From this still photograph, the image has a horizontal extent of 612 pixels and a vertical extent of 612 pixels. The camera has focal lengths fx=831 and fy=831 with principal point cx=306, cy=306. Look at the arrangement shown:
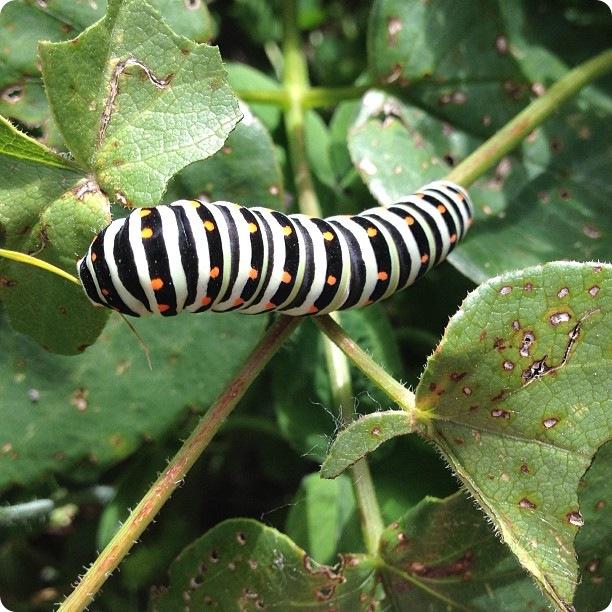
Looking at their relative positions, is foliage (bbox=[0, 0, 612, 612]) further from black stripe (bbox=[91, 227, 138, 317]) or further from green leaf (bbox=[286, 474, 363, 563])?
black stripe (bbox=[91, 227, 138, 317])

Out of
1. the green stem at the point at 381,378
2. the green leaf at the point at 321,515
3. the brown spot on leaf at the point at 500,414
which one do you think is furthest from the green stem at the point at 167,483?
the green leaf at the point at 321,515

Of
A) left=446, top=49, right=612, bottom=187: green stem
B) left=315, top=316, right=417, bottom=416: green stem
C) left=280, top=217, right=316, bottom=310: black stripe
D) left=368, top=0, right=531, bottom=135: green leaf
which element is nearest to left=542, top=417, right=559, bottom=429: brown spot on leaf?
left=315, top=316, right=417, bottom=416: green stem

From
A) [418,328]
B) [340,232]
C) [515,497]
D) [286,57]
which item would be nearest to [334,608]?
[515,497]

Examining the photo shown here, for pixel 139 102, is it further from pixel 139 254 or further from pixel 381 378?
pixel 381 378

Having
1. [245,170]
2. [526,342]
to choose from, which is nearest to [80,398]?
[245,170]

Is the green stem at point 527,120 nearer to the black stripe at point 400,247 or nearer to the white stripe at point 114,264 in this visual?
the black stripe at point 400,247

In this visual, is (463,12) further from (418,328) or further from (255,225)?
(255,225)
